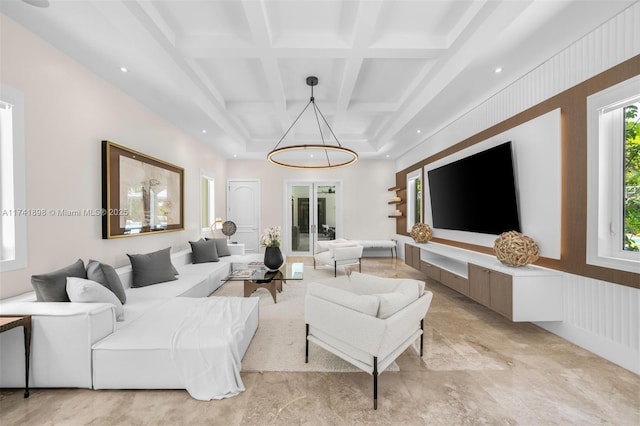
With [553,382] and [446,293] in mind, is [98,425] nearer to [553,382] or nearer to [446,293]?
[553,382]

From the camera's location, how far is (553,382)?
1957 mm

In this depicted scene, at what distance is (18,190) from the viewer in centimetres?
208

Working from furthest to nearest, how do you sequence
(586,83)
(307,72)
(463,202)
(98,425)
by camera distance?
(463,202) < (307,72) < (586,83) < (98,425)

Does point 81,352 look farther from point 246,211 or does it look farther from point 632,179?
point 246,211

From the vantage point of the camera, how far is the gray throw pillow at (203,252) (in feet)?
14.6

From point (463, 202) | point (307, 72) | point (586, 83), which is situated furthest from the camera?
point (463, 202)

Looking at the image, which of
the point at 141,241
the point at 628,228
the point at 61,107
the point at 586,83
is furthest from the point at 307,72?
the point at 628,228

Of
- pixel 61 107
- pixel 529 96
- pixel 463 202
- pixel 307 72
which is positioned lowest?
pixel 463 202

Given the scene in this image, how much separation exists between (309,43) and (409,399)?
3.24 meters

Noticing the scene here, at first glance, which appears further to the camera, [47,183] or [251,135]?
[251,135]

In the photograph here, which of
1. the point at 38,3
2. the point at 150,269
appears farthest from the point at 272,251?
the point at 38,3

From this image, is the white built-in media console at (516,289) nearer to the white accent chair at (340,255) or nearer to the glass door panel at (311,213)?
the white accent chair at (340,255)

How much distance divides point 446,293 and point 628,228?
2.33 metres

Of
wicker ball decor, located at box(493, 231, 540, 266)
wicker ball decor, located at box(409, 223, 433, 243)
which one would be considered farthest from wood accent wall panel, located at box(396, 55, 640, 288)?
wicker ball decor, located at box(409, 223, 433, 243)
